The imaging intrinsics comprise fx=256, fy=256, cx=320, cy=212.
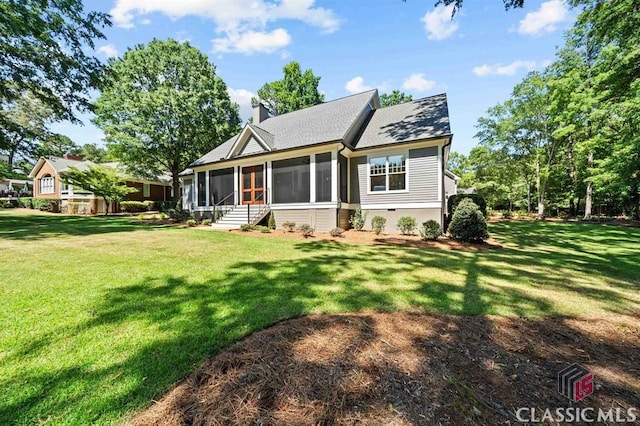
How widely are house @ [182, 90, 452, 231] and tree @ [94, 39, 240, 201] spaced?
662 centimetres

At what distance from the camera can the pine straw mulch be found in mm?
1739

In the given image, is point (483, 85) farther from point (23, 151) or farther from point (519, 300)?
point (23, 151)

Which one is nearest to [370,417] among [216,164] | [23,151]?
[216,164]

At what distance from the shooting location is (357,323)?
9.96 ft

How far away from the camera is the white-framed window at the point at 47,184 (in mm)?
27156

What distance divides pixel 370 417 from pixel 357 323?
4.41 ft

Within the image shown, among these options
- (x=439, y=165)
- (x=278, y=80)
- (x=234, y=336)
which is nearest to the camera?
(x=234, y=336)

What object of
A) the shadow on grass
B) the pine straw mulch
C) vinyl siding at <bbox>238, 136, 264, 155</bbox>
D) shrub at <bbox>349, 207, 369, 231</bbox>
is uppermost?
vinyl siding at <bbox>238, 136, 264, 155</bbox>

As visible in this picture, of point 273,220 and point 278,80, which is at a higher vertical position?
point 278,80

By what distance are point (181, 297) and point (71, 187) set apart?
96.7 ft

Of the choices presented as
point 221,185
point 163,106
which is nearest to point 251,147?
point 221,185

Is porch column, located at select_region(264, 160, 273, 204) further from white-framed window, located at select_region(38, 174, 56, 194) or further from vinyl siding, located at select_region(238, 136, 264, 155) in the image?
white-framed window, located at select_region(38, 174, 56, 194)

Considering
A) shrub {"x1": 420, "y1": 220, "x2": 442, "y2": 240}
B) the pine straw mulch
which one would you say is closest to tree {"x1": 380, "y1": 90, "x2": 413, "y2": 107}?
shrub {"x1": 420, "y1": 220, "x2": 442, "y2": 240}

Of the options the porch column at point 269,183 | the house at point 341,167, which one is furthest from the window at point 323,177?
the porch column at point 269,183
